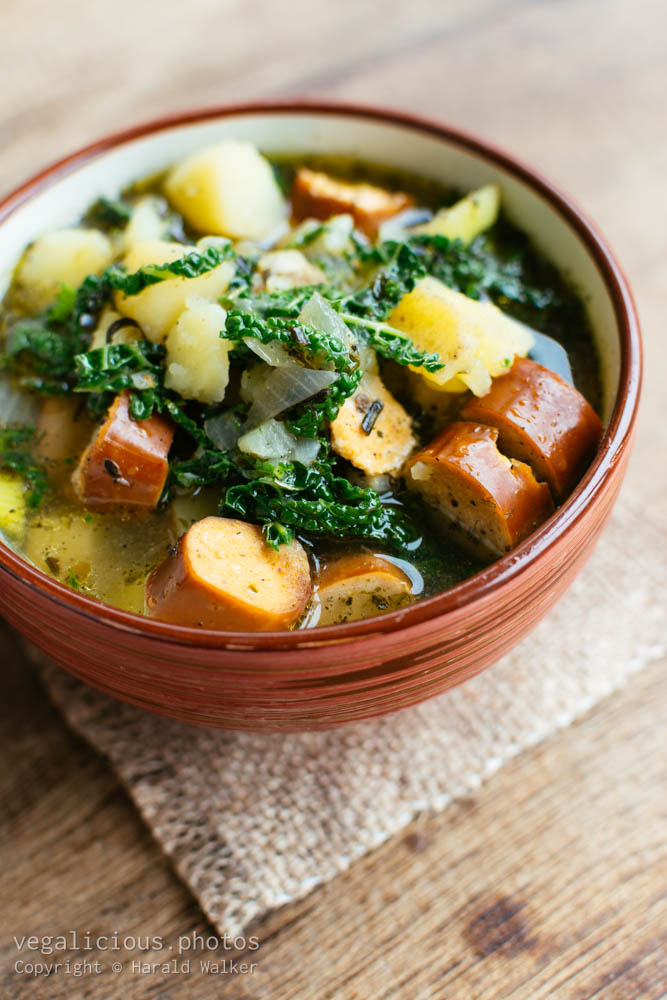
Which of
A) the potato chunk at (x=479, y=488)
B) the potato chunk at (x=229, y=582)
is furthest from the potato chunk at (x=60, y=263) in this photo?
the potato chunk at (x=479, y=488)

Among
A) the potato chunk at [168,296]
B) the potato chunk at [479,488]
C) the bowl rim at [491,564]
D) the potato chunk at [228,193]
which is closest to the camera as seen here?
the bowl rim at [491,564]

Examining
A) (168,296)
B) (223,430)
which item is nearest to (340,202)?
(168,296)

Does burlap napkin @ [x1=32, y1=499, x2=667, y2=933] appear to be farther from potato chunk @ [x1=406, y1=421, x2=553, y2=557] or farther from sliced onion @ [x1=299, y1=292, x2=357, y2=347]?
sliced onion @ [x1=299, y1=292, x2=357, y2=347]

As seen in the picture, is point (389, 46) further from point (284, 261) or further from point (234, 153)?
point (284, 261)

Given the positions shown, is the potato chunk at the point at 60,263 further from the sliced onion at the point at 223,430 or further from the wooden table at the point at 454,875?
the wooden table at the point at 454,875

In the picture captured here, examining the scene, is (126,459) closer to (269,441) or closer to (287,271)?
(269,441)

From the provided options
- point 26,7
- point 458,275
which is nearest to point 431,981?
point 458,275
